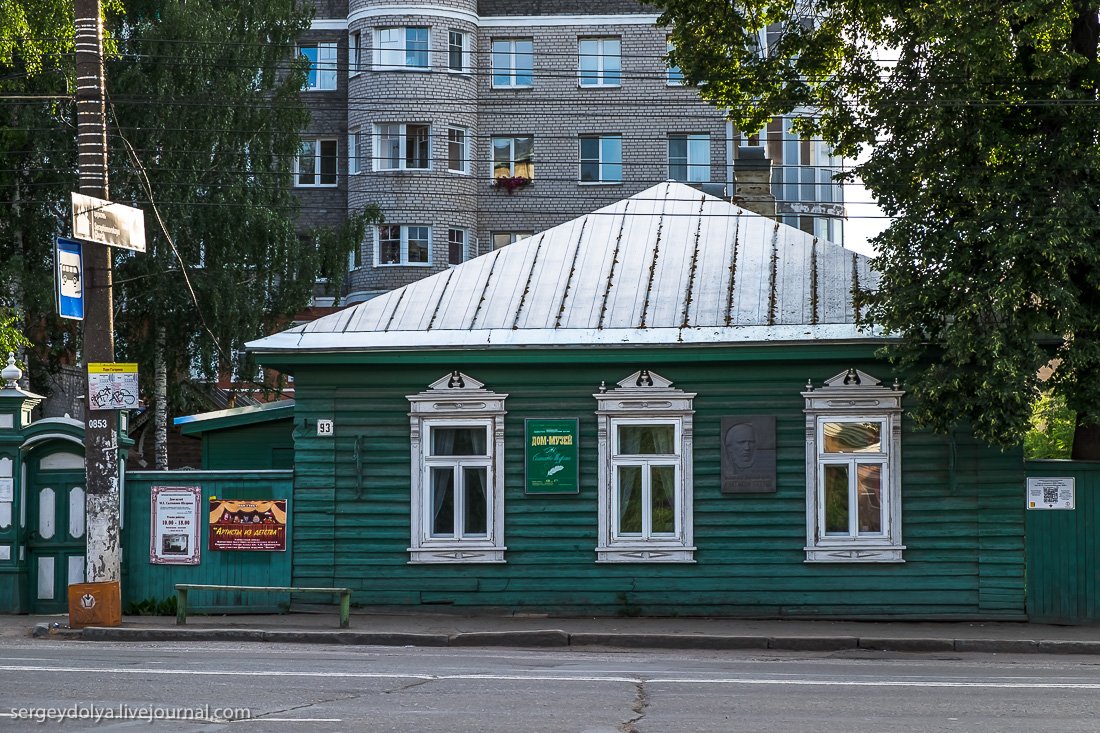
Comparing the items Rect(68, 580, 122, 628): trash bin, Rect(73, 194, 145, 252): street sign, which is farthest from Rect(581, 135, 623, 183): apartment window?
Rect(68, 580, 122, 628): trash bin

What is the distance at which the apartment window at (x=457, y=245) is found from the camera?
4019 cm

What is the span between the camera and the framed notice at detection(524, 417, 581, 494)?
55.0 ft

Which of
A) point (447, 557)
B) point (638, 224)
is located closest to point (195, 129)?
point (638, 224)

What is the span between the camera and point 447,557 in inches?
666

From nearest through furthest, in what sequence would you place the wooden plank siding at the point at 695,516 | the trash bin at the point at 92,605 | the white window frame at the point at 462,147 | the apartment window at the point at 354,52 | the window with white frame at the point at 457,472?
1. the trash bin at the point at 92,605
2. the wooden plank siding at the point at 695,516
3. the window with white frame at the point at 457,472
4. the apartment window at the point at 354,52
5. the white window frame at the point at 462,147

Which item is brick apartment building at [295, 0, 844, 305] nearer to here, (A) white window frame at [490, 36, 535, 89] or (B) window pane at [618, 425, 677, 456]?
(A) white window frame at [490, 36, 535, 89]

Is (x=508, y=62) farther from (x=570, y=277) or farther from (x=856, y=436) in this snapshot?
(x=856, y=436)

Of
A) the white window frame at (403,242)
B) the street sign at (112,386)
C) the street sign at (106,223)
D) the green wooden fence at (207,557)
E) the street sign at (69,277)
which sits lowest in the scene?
the green wooden fence at (207,557)

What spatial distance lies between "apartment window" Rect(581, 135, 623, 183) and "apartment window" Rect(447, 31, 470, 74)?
434cm

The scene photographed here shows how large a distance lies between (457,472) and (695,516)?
10.3 feet

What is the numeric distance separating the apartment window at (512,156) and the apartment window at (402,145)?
266cm

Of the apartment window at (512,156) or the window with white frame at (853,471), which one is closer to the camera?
the window with white frame at (853,471)

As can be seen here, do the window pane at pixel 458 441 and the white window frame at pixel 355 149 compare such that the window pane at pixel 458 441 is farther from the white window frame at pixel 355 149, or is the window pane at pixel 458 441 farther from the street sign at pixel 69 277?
the white window frame at pixel 355 149

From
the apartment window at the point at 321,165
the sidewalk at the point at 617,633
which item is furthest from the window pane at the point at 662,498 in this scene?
the apartment window at the point at 321,165
